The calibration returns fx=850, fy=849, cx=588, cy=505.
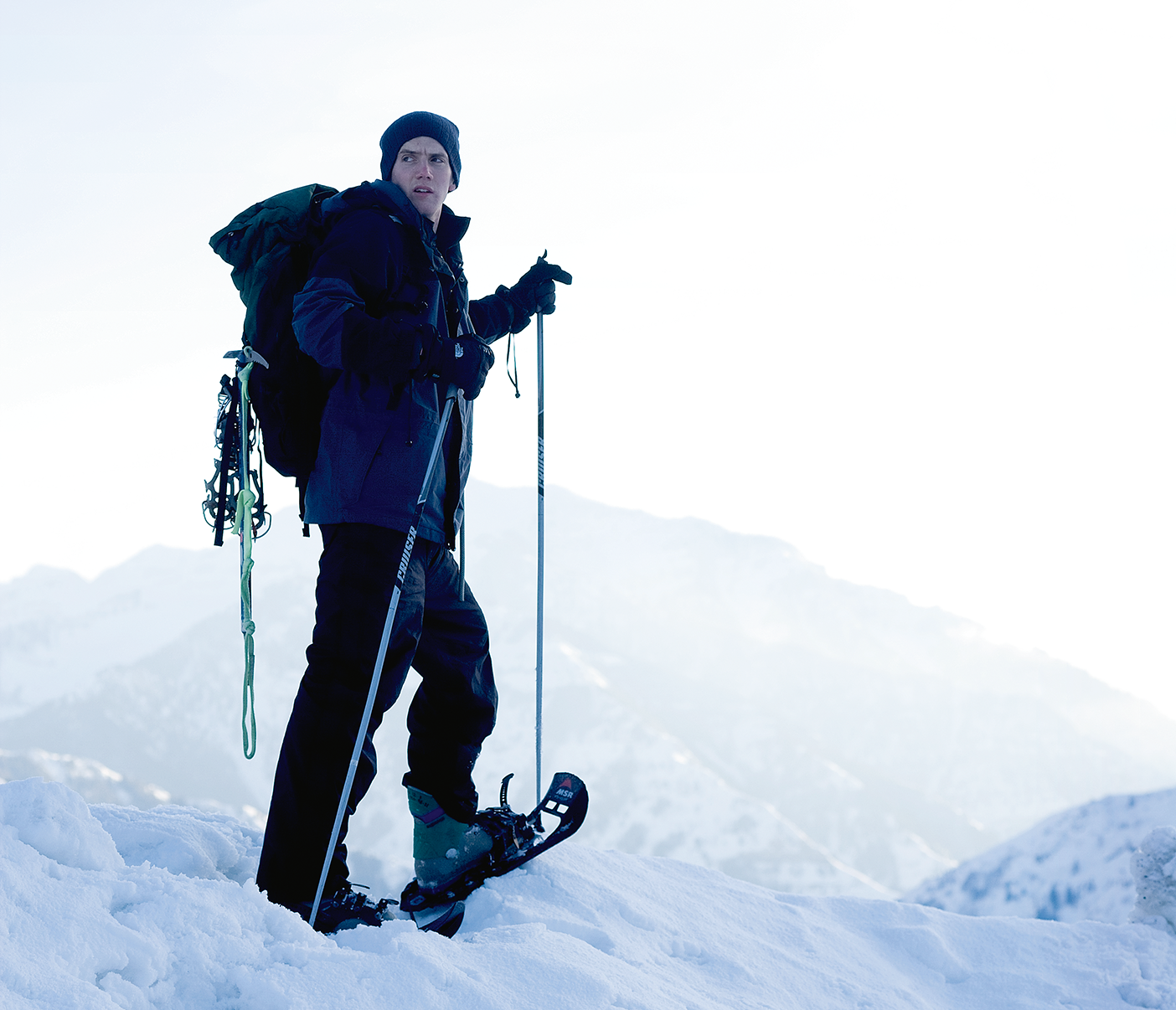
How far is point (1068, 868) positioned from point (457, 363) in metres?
6.80

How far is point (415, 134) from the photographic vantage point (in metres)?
4.03

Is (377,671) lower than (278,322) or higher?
lower

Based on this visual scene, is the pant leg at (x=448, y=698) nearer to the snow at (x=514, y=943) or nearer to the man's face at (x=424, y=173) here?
the snow at (x=514, y=943)

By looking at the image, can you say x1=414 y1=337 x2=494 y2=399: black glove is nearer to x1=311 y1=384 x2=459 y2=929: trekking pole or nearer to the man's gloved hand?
the man's gloved hand

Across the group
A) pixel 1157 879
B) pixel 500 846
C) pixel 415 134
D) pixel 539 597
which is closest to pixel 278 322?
pixel 415 134

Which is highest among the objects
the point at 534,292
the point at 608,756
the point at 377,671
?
the point at 534,292

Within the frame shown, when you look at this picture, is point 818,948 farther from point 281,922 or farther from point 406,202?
point 406,202

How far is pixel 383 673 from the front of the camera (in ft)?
11.8

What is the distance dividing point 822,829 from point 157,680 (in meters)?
136

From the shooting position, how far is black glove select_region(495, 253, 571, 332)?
4.62 metres

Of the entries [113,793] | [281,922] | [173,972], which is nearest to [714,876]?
[281,922]

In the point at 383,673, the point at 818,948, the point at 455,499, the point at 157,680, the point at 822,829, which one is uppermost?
the point at 455,499

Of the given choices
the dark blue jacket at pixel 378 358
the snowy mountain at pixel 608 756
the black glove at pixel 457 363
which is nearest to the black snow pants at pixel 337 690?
the dark blue jacket at pixel 378 358

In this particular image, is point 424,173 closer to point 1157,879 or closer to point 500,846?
point 500,846
